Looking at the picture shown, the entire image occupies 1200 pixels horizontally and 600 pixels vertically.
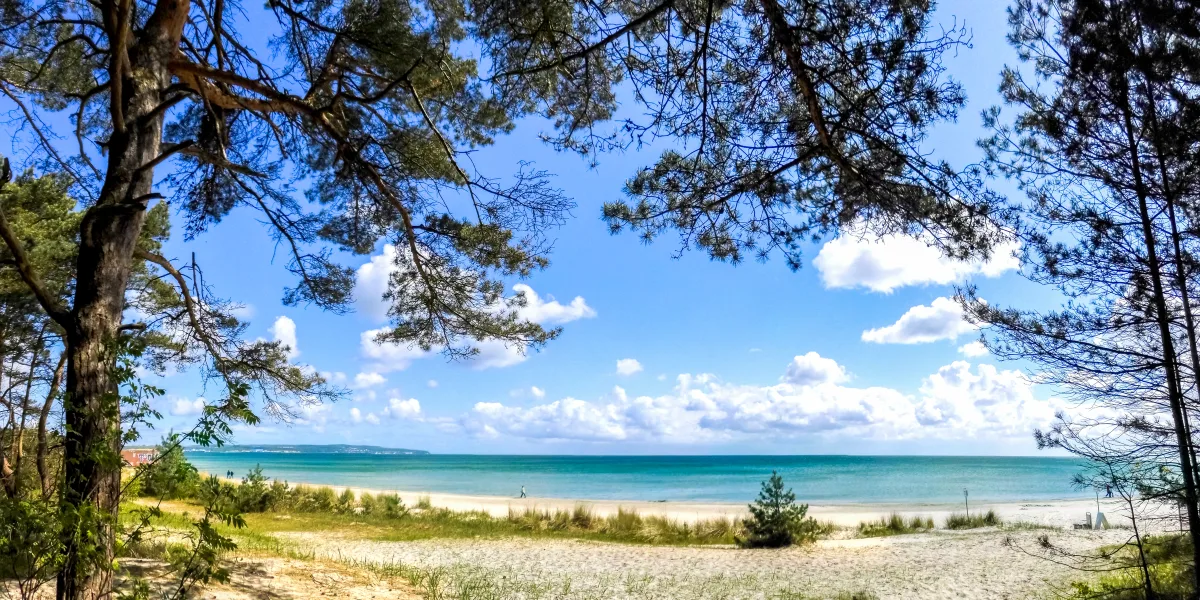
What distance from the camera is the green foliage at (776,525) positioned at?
39.0 ft

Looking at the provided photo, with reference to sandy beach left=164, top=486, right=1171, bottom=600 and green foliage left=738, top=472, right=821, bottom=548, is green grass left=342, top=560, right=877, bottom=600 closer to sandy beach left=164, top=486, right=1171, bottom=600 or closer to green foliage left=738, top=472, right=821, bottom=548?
sandy beach left=164, top=486, right=1171, bottom=600

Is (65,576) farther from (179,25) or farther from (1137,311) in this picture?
(1137,311)

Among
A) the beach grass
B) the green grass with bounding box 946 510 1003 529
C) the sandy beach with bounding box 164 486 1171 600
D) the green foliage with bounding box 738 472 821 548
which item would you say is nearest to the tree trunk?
the sandy beach with bounding box 164 486 1171 600

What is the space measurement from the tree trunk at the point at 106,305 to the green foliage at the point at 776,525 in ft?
32.5

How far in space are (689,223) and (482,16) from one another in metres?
2.09

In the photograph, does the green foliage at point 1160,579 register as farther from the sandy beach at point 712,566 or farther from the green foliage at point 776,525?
the green foliage at point 776,525

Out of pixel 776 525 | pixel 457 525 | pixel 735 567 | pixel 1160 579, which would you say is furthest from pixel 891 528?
pixel 457 525

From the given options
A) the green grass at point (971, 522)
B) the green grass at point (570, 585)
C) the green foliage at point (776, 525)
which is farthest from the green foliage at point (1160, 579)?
the green grass at point (971, 522)

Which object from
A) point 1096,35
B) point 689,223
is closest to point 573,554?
point 689,223

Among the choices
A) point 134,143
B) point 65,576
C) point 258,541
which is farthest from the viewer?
point 258,541

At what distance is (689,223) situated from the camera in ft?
17.1

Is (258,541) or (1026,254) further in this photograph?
(258,541)

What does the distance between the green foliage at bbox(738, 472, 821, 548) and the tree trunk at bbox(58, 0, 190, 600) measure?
9.90 meters

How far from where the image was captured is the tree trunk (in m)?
3.03
